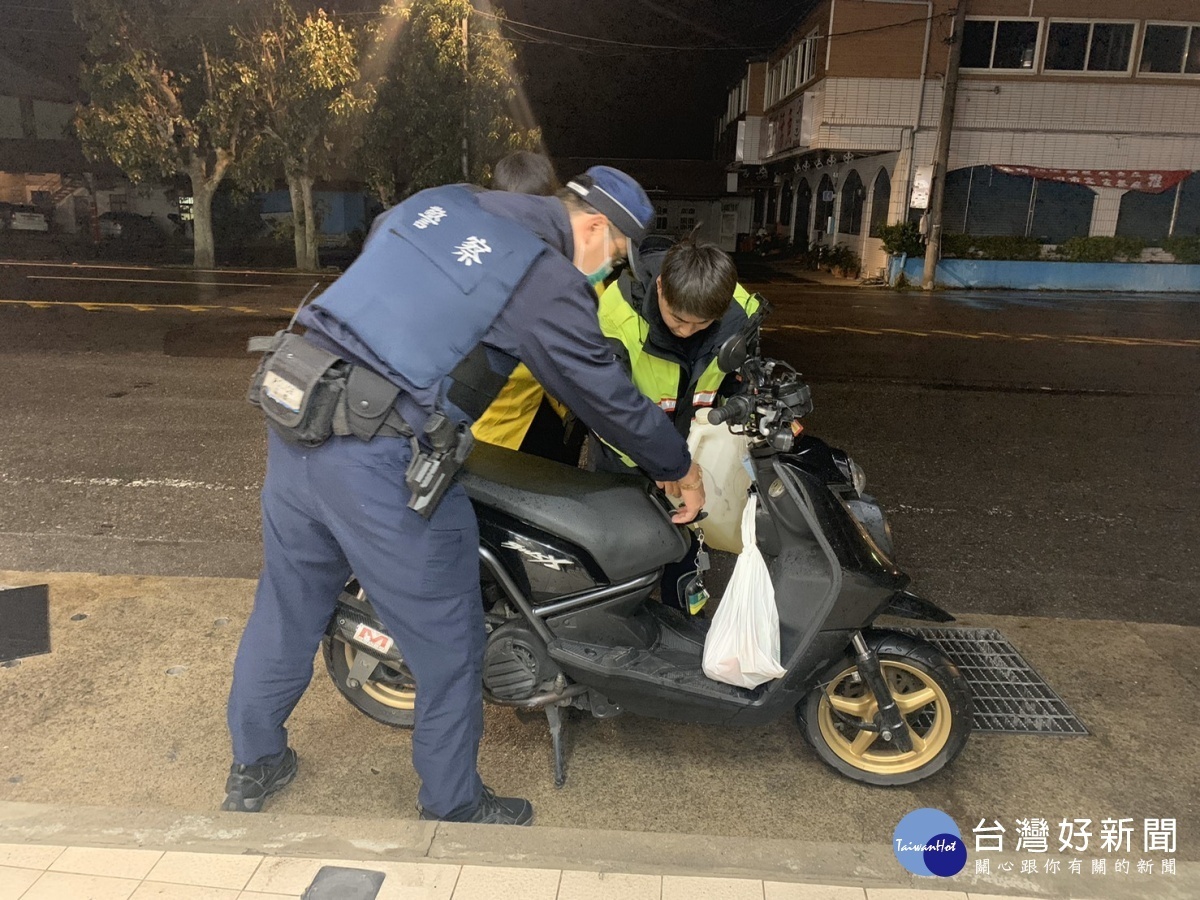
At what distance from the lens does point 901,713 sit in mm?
2766

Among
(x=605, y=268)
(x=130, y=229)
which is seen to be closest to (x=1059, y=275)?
(x=605, y=268)

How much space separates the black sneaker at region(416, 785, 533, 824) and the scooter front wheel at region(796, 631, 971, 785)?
3.02 ft

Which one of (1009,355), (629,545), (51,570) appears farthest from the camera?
(1009,355)

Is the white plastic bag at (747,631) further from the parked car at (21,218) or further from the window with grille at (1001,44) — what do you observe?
the parked car at (21,218)

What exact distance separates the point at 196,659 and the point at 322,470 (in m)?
1.62

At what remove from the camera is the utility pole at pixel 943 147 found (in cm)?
2062

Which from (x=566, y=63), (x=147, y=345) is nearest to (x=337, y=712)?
(x=147, y=345)

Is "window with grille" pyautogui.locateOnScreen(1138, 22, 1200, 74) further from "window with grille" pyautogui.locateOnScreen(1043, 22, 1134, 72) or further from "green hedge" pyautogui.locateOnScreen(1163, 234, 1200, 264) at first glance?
"green hedge" pyautogui.locateOnScreen(1163, 234, 1200, 264)

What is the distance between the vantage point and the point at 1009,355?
1086cm

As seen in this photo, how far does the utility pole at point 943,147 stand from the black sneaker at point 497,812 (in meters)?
20.5

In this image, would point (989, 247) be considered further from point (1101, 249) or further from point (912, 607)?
point (912, 607)

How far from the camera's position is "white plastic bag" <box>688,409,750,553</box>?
3.10 m

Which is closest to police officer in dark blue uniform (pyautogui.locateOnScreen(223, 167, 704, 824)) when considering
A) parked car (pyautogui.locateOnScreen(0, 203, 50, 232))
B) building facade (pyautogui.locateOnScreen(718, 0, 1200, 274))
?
building facade (pyautogui.locateOnScreen(718, 0, 1200, 274))

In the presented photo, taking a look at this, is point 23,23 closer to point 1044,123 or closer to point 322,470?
point 1044,123
